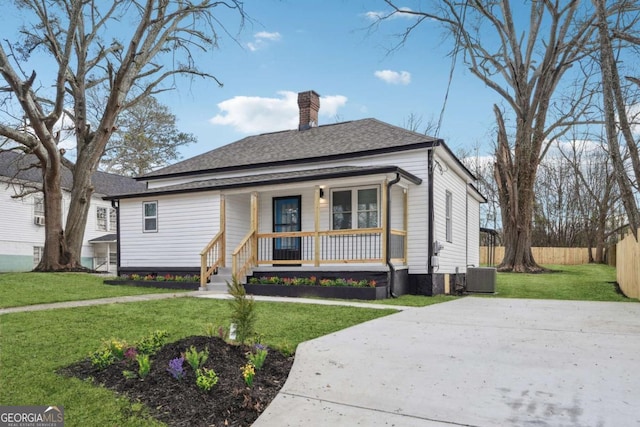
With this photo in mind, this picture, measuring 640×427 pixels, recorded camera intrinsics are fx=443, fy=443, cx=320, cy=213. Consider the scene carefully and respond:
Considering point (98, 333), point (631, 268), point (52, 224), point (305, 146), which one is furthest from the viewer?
point (52, 224)

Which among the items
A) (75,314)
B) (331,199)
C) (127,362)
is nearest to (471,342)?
(127,362)

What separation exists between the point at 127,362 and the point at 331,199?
9.21 m

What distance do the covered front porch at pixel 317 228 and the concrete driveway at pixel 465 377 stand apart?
4.91 meters

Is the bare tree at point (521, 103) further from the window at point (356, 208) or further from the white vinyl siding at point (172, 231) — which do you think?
the white vinyl siding at point (172, 231)

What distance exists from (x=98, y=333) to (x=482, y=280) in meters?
10.7

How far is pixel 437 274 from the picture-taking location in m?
12.1

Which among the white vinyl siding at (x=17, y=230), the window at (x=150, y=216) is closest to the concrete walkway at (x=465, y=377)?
the window at (x=150, y=216)

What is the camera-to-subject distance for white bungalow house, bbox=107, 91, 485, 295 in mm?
11477

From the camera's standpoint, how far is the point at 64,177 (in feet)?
84.8

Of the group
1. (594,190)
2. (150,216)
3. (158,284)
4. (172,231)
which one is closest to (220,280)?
(158,284)

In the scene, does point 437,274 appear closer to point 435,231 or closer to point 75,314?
point 435,231

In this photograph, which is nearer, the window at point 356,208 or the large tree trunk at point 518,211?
the window at point 356,208

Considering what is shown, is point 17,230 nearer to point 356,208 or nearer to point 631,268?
point 356,208

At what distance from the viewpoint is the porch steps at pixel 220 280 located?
1201 cm
